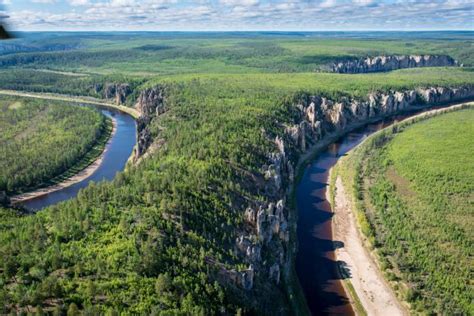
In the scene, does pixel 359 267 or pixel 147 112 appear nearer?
pixel 359 267

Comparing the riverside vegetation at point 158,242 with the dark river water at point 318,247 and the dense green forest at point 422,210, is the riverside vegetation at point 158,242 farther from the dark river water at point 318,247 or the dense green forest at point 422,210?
the dense green forest at point 422,210

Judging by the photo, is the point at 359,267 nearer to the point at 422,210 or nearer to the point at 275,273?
the point at 275,273

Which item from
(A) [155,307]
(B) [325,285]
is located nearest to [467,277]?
(B) [325,285]

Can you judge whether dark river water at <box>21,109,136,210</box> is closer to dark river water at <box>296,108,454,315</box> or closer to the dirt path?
dark river water at <box>296,108,454,315</box>

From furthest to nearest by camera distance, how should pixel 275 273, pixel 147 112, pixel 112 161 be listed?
pixel 147 112, pixel 112 161, pixel 275 273

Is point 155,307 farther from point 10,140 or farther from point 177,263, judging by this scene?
point 10,140

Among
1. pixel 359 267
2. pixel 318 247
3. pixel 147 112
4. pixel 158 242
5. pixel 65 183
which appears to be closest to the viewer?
pixel 158 242

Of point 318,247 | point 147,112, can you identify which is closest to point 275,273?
point 318,247
